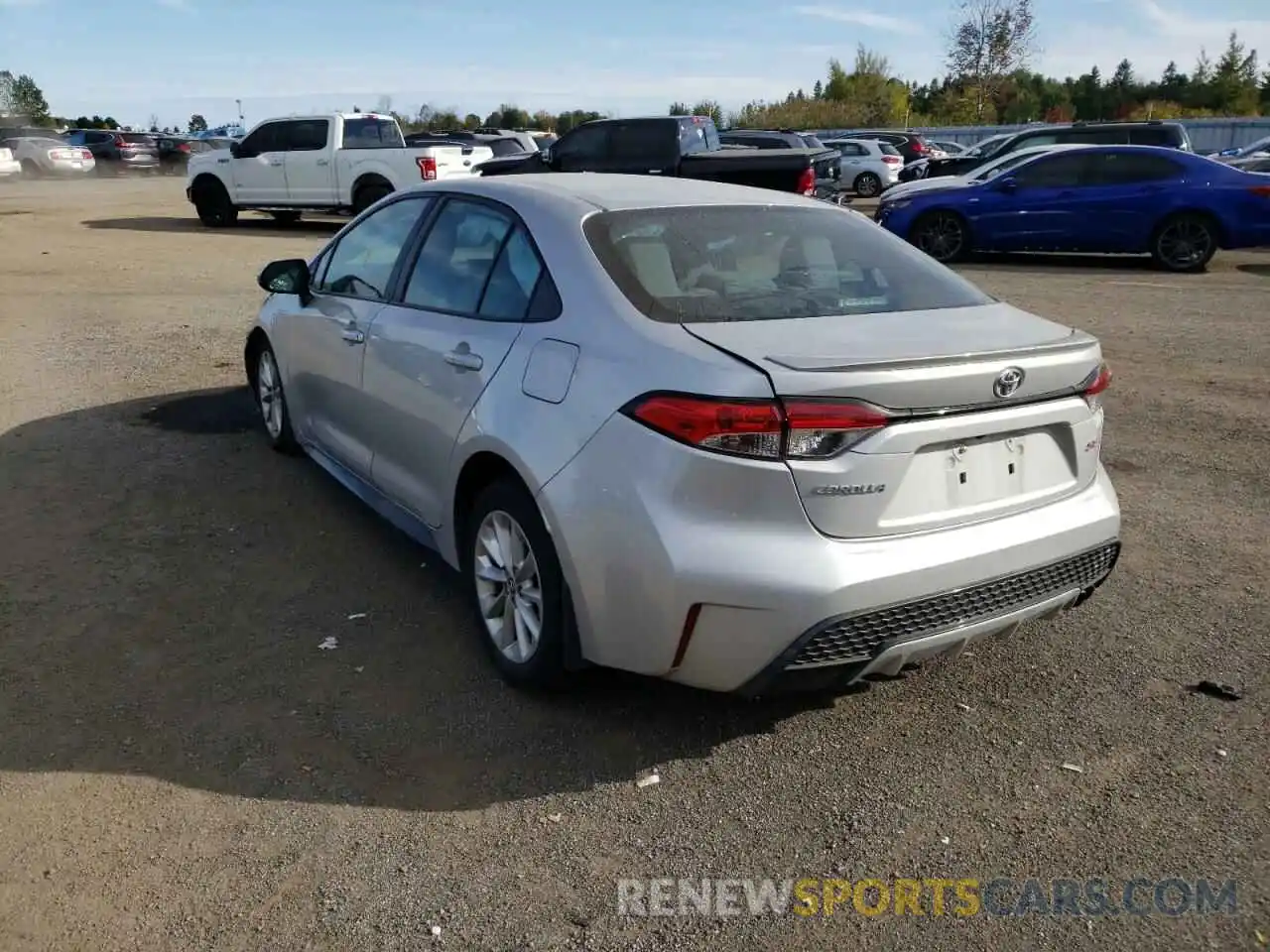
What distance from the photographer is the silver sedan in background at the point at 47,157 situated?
124 feet

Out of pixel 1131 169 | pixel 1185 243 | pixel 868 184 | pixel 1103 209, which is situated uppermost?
pixel 868 184

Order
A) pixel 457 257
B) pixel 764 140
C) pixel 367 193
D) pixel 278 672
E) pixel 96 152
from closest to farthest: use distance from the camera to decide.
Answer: pixel 278 672, pixel 457 257, pixel 367 193, pixel 764 140, pixel 96 152

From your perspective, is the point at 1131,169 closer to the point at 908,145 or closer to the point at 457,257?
the point at 457,257

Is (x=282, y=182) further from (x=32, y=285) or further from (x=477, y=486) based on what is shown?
(x=477, y=486)

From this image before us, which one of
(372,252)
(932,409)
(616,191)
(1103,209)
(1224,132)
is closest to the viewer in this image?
(932,409)

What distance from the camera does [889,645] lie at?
2.98 metres

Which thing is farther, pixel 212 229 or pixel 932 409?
pixel 212 229

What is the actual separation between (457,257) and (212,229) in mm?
17650

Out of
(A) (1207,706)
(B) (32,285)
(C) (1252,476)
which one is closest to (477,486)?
(A) (1207,706)

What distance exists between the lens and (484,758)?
328cm

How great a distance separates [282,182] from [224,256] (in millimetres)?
3930

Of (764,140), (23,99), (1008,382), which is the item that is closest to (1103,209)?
(764,140)

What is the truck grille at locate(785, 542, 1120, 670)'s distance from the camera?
2.92m

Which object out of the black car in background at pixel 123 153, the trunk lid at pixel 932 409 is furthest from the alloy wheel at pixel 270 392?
the black car in background at pixel 123 153
